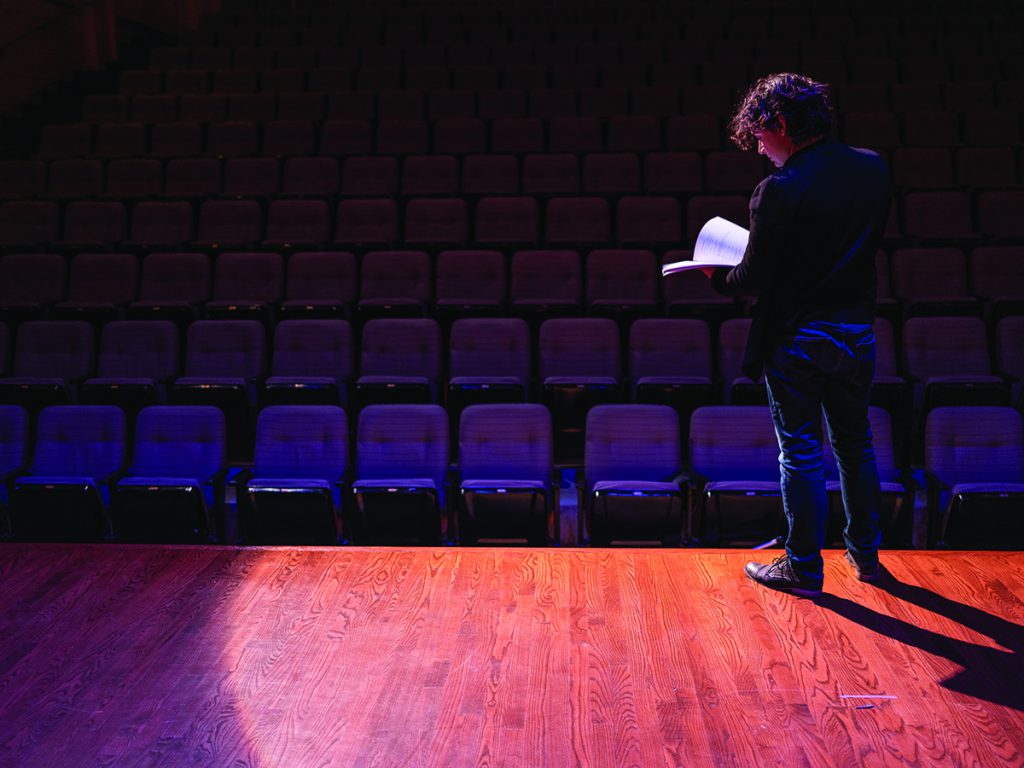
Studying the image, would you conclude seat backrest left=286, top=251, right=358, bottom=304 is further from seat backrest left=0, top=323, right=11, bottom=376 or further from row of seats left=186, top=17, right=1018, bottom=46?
row of seats left=186, top=17, right=1018, bottom=46

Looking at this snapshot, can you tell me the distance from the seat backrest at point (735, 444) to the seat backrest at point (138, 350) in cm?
91

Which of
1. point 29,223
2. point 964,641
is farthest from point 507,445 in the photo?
point 29,223

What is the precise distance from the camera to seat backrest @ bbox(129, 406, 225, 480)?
1.32 meters

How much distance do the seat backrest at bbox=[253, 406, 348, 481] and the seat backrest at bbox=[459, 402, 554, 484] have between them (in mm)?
180

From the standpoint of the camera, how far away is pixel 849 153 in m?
0.71

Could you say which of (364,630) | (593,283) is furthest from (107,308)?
(364,630)

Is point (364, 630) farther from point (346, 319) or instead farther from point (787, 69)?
point (787, 69)

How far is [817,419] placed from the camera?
75 centimetres

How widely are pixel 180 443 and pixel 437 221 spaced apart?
0.87m

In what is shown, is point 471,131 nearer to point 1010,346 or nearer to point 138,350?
point 138,350

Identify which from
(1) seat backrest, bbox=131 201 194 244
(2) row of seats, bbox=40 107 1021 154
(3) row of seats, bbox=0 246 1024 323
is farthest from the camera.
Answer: (2) row of seats, bbox=40 107 1021 154

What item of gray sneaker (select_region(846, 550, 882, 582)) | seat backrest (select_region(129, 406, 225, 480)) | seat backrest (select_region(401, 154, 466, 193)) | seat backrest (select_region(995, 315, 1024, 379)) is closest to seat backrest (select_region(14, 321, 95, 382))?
seat backrest (select_region(129, 406, 225, 480))

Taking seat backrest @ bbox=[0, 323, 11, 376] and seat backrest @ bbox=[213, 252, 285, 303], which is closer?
seat backrest @ bbox=[0, 323, 11, 376]

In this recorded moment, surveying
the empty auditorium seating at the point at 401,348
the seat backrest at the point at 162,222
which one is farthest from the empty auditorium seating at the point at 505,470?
the seat backrest at the point at 162,222
